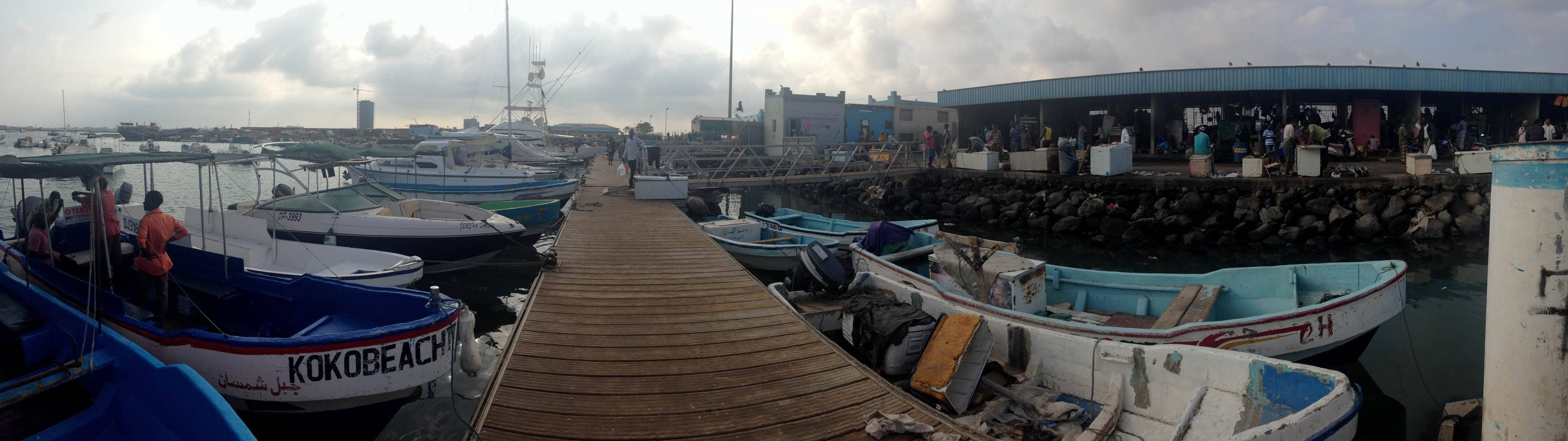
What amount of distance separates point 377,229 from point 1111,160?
58.6 ft

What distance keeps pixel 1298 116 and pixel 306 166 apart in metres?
29.2

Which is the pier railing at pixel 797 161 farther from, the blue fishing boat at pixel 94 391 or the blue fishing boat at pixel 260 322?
the blue fishing boat at pixel 94 391

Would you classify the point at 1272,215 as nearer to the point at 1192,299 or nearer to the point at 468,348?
the point at 1192,299

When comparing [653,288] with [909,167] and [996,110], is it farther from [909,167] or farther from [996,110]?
[996,110]

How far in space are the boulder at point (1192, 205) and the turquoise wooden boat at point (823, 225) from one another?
7.94 meters

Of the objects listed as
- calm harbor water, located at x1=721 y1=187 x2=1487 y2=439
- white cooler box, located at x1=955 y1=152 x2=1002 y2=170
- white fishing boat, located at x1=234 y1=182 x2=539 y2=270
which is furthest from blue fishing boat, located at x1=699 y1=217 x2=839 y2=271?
white cooler box, located at x1=955 y1=152 x2=1002 y2=170

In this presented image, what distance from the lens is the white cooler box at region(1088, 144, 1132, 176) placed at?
2081 cm

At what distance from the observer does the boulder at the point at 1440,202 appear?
16781 millimetres

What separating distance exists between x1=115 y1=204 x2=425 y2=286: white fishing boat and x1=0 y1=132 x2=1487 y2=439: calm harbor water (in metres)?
1.02

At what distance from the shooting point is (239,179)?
43469mm

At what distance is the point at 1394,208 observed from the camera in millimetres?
16938

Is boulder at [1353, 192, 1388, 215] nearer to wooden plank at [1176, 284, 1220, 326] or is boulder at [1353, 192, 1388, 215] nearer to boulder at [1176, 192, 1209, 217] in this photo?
boulder at [1176, 192, 1209, 217]

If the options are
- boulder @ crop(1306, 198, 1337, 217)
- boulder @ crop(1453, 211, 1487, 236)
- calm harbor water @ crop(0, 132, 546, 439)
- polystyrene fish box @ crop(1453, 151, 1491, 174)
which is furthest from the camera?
boulder @ crop(1306, 198, 1337, 217)

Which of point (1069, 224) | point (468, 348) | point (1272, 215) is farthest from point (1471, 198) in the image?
point (468, 348)
